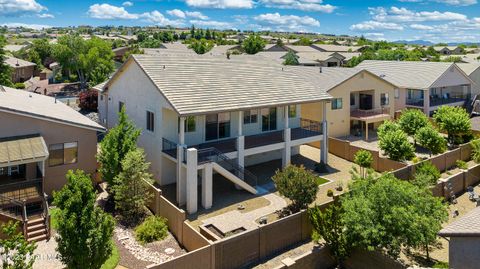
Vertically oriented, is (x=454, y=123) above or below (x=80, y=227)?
above

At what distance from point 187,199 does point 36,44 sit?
97437 millimetres

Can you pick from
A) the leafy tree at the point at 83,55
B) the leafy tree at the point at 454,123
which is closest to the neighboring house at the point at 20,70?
the leafy tree at the point at 83,55

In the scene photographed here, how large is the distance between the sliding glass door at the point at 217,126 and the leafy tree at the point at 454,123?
21722 mm

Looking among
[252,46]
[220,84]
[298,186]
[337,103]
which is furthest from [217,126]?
[252,46]

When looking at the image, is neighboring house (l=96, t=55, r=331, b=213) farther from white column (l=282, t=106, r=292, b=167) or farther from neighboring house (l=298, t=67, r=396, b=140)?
neighboring house (l=298, t=67, r=396, b=140)

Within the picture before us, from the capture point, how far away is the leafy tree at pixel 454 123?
3628cm

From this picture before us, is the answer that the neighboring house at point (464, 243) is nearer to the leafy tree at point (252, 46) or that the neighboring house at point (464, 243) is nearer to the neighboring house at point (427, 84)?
the neighboring house at point (427, 84)

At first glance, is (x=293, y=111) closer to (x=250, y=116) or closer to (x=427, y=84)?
(x=250, y=116)

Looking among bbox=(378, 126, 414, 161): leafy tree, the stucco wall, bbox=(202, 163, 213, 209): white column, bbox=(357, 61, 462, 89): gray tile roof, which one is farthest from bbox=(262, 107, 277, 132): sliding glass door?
bbox=(357, 61, 462, 89): gray tile roof

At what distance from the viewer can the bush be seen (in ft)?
64.7

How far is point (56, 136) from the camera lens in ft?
81.1

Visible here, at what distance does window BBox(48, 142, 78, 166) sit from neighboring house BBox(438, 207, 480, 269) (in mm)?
21418

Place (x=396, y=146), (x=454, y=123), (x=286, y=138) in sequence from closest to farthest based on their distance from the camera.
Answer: (x=286, y=138) < (x=396, y=146) < (x=454, y=123)

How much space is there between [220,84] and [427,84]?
98.9ft
